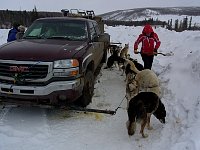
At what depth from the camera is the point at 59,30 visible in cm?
703

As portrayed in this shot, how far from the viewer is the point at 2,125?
17.8 feet

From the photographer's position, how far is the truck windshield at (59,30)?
6.85 meters

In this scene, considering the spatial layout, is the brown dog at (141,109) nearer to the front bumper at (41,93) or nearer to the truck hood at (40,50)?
the front bumper at (41,93)

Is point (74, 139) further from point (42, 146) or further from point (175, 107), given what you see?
point (175, 107)

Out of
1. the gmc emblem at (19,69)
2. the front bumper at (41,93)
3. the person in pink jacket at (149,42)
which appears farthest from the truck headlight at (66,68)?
the person in pink jacket at (149,42)

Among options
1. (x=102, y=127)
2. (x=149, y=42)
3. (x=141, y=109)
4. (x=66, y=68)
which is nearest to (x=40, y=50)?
(x=66, y=68)

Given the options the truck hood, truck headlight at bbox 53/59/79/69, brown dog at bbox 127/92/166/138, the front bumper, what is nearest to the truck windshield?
the truck hood

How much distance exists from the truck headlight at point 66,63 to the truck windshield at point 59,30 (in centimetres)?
136

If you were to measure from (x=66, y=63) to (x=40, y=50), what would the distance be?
0.57 metres

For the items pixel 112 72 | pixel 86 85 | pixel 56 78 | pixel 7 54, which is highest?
pixel 7 54

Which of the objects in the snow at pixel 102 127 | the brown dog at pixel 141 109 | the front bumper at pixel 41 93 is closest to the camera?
the snow at pixel 102 127

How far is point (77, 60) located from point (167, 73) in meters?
4.08

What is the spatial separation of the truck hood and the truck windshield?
525 mm

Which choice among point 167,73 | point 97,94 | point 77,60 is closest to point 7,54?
point 77,60
